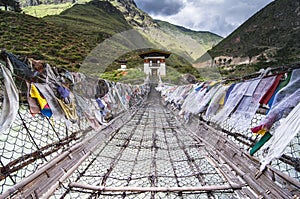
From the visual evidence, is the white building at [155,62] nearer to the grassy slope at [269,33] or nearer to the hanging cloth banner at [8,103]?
the grassy slope at [269,33]

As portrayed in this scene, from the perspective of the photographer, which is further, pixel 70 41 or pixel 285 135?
pixel 70 41

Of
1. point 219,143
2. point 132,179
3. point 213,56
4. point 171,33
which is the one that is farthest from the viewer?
point 171,33

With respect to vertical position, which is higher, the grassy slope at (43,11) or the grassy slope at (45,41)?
the grassy slope at (43,11)

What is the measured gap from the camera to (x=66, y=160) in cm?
182

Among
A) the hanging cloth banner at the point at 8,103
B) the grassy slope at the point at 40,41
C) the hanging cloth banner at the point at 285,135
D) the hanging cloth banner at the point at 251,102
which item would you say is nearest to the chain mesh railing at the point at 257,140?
the hanging cloth banner at the point at 251,102

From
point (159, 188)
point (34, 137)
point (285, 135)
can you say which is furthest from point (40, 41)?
point (285, 135)

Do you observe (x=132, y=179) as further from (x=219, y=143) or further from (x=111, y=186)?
A: (x=219, y=143)

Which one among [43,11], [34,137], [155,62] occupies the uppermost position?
[43,11]

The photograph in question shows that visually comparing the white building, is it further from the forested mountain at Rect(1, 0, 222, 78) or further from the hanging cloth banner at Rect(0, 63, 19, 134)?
the hanging cloth banner at Rect(0, 63, 19, 134)

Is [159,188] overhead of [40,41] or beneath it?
beneath

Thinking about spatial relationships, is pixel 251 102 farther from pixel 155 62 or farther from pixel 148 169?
pixel 155 62

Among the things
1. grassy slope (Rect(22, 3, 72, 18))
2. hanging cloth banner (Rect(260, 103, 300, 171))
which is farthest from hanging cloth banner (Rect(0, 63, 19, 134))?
grassy slope (Rect(22, 3, 72, 18))

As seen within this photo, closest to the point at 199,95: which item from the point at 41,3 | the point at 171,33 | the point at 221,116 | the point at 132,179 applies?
the point at 221,116

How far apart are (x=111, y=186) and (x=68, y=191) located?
0.27 metres
